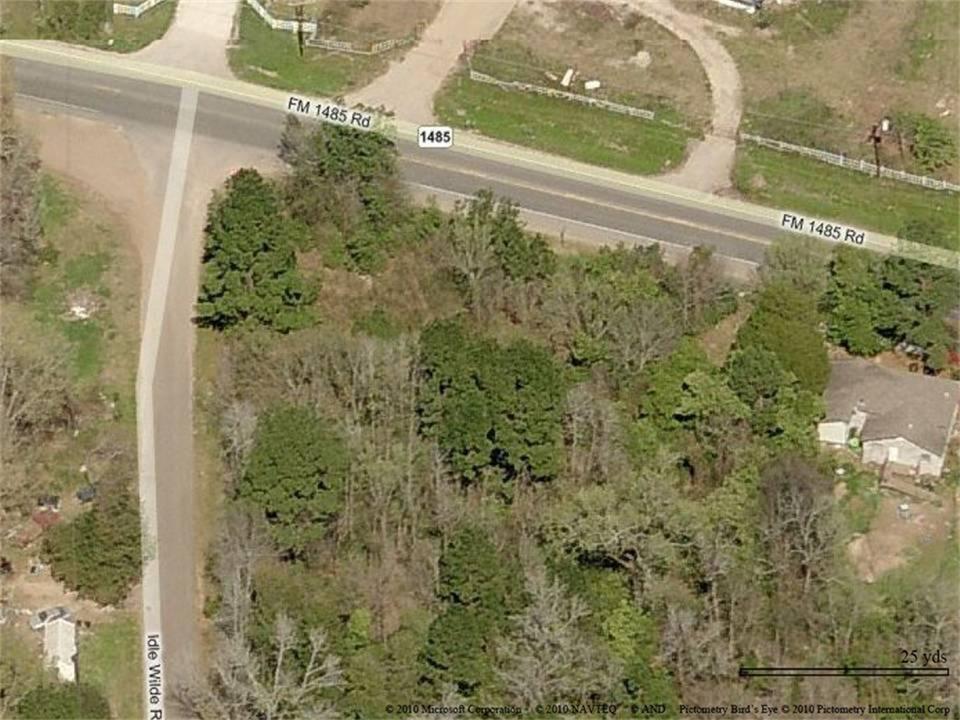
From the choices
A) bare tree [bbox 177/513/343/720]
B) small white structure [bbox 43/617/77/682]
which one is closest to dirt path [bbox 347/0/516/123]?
bare tree [bbox 177/513/343/720]

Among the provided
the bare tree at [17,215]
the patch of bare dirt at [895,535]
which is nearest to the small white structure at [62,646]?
the bare tree at [17,215]

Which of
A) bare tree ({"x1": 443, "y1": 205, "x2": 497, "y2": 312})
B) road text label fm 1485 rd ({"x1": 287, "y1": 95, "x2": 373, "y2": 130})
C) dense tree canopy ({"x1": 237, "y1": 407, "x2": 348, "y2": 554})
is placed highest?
road text label fm 1485 rd ({"x1": 287, "y1": 95, "x2": 373, "y2": 130})

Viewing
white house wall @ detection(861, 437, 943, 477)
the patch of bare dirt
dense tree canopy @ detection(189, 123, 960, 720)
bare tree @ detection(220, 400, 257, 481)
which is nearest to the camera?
dense tree canopy @ detection(189, 123, 960, 720)

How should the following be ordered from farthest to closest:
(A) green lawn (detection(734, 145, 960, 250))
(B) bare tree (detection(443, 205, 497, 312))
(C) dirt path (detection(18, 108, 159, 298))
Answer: (A) green lawn (detection(734, 145, 960, 250)), (C) dirt path (detection(18, 108, 159, 298)), (B) bare tree (detection(443, 205, 497, 312))

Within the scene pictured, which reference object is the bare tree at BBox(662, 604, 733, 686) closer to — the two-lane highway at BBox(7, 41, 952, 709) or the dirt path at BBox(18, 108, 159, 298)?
the two-lane highway at BBox(7, 41, 952, 709)

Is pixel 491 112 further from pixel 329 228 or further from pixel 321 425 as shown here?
pixel 321 425

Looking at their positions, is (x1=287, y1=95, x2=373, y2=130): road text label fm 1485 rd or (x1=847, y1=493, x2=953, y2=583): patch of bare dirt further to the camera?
(x1=287, y1=95, x2=373, y2=130): road text label fm 1485 rd
